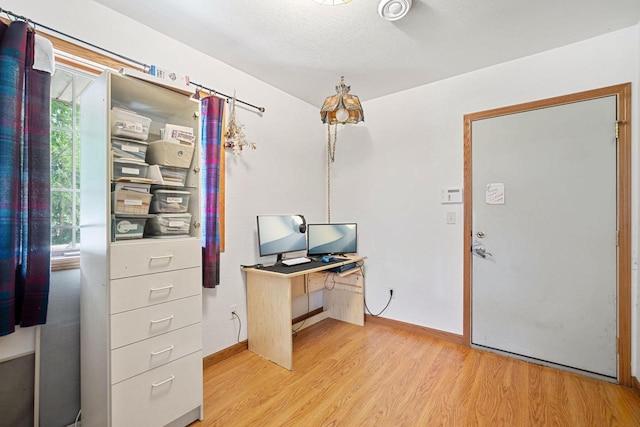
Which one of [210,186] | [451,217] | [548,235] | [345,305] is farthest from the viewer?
[345,305]

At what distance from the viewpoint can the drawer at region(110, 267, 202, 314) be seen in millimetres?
1334

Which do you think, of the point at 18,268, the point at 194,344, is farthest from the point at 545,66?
the point at 18,268

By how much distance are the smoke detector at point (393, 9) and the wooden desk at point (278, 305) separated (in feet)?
6.02

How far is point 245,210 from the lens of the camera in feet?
8.33

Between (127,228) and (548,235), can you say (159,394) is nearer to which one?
(127,228)

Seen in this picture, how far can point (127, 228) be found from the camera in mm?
1492

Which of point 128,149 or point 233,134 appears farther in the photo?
point 233,134

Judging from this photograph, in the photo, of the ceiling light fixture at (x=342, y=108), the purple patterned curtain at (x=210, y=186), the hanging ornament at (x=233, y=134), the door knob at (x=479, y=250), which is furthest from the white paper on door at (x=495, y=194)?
the purple patterned curtain at (x=210, y=186)

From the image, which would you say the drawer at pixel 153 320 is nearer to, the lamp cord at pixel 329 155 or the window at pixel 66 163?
the window at pixel 66 163

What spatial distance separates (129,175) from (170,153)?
236mm

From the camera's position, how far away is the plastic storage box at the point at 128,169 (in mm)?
1442

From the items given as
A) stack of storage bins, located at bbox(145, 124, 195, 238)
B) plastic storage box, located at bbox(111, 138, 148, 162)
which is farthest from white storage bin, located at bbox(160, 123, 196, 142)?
plastic storage box, located at bbox(111, 138, 148, 162)

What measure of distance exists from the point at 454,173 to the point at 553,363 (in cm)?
169

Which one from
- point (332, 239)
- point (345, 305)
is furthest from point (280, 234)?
point (345, 305)
